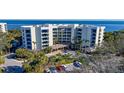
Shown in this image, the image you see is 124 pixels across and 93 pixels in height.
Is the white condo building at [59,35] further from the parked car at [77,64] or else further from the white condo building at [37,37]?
the parked car at [77,64]

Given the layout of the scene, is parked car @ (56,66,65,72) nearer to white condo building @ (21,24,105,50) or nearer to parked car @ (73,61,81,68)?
parked car @ (73,61,81,68)

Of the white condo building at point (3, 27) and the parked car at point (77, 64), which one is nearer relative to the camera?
the white condo building at point (3, 27)

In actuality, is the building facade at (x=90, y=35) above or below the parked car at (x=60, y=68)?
above

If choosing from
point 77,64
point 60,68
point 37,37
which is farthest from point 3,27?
point 77,64

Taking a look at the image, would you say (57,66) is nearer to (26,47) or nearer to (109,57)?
(26,47)

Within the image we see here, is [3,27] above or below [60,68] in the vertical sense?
above

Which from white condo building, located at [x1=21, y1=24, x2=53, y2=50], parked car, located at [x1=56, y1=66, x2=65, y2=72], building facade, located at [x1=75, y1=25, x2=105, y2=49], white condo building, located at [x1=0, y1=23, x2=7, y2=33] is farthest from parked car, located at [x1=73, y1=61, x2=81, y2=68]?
white condo building, located at [x1=0, y1=23, x2=7, y2=33]

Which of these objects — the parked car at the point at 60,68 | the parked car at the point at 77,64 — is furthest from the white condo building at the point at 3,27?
the parked car at the point at 77,64

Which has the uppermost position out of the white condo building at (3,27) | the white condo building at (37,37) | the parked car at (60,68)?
the white condo building at (3,27)

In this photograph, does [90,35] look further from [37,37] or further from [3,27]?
[3,27]

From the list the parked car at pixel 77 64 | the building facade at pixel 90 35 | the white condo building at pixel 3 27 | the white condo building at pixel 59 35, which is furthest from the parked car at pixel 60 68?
the white condo building at pixel 3 27
